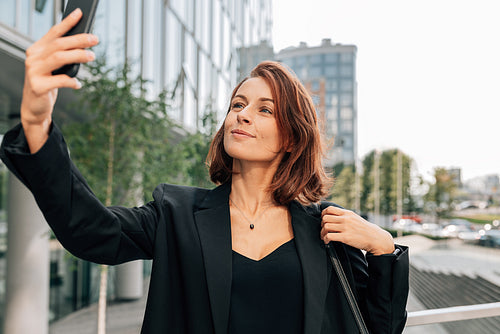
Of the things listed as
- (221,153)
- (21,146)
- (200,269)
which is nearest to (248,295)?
(200,269)

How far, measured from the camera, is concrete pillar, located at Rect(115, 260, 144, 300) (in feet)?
34.6

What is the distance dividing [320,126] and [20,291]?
674cm

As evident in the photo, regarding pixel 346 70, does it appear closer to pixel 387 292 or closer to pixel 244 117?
pixel 244 117

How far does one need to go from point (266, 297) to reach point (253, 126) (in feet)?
2.05

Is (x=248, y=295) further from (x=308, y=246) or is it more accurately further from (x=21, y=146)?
(x=21, y=146)

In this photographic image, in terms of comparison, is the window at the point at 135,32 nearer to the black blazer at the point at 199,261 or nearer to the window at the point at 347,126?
the black blazer at the point at 199,261

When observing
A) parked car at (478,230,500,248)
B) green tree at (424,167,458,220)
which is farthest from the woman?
green tree at (424,167,458,220)

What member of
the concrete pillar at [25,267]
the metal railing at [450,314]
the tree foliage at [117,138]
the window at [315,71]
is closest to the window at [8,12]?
the tree foliage at [117,138]

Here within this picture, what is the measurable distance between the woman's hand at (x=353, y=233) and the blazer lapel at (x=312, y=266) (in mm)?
66

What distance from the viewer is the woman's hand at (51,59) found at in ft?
2.39

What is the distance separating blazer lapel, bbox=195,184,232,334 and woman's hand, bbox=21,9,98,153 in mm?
712

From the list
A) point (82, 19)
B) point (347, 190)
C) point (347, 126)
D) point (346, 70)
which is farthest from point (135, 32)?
point (346, 70)

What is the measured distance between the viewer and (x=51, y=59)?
74 cm

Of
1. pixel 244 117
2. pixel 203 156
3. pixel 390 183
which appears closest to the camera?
pixel 244 117
